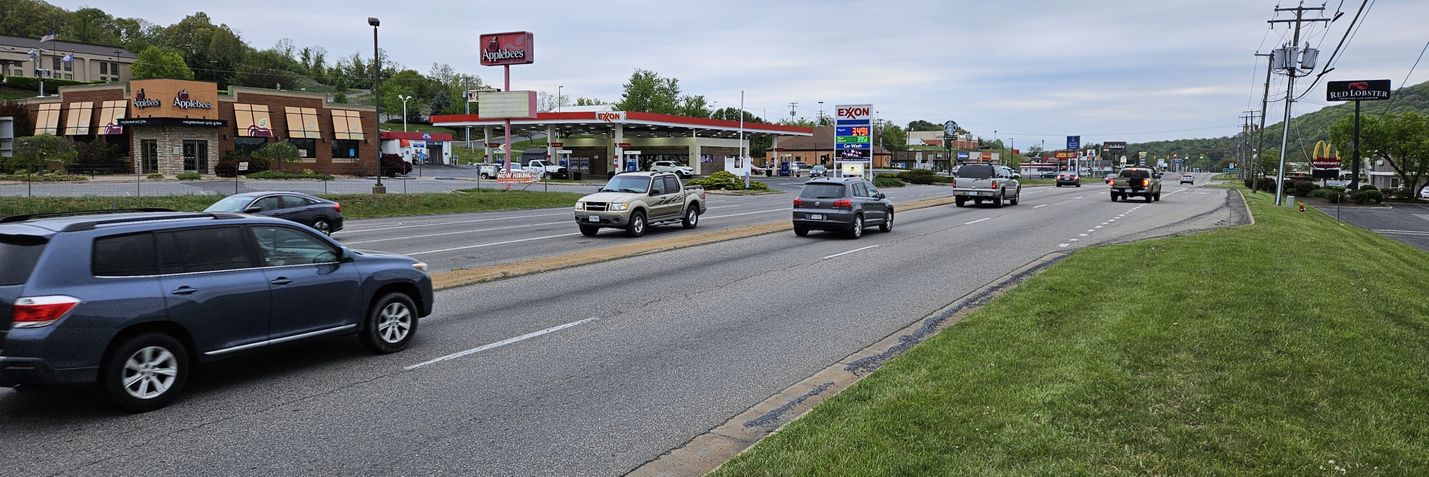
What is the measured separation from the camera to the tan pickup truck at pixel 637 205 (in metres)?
20.5

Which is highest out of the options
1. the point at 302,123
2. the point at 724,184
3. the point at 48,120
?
the point at 48,120

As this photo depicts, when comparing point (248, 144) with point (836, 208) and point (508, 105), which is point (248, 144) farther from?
point (836, 208)

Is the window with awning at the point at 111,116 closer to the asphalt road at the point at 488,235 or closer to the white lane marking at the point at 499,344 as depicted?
→ the asphalt road at the point at 488,235

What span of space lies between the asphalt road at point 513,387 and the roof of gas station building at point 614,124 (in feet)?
182

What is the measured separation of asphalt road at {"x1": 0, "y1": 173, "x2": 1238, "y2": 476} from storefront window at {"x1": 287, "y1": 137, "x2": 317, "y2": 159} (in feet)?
181

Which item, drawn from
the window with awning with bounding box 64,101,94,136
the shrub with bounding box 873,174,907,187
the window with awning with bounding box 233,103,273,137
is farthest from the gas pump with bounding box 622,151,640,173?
the window with awning with bounding box 64,101,94,136

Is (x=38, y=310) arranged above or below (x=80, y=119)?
below

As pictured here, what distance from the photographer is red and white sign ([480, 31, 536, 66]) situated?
60.2 metres

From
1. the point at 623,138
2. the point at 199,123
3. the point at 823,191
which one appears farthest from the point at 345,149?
the point at 823,191

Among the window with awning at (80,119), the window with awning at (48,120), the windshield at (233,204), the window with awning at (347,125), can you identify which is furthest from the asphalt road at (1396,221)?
the window with awning at (48,120)

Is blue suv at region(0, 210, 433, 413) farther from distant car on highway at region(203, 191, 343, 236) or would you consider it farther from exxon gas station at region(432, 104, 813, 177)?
exxon gas station at region(432, 104, 813, 177)

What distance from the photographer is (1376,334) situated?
7.93 meters

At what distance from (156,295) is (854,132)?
43368 millimetres

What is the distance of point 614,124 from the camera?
6906cm
